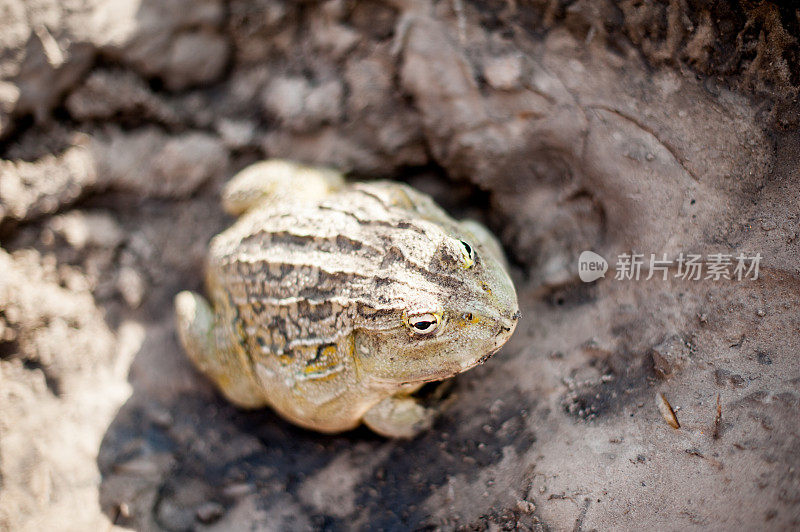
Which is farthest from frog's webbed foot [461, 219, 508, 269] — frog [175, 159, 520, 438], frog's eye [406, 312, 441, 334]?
frog's eye [406, 312, 441, 334]

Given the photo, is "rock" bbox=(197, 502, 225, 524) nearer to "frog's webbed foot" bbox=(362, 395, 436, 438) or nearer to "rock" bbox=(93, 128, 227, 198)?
"frog's webbed foot" bbox=(362, 395, 436, 438)

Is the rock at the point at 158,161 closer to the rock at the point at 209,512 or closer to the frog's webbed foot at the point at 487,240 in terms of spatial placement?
the frog's webbed foot at the point at 487,240

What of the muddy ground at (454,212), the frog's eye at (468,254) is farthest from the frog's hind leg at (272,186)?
the frog's eye at (468,254)

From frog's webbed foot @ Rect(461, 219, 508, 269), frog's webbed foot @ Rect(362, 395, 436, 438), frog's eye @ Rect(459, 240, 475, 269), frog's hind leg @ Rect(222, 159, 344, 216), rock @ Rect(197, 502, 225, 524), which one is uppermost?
frog's eye @ Rect(459, 240, 475, 269)

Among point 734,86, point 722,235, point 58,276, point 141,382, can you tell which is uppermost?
point 734,86

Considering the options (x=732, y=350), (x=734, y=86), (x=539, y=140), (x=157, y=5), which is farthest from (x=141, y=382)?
(x=734, y=86)

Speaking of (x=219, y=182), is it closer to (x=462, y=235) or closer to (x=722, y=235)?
(x=462, y=235)

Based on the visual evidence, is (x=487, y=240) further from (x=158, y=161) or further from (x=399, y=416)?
(x=158, y=161)
